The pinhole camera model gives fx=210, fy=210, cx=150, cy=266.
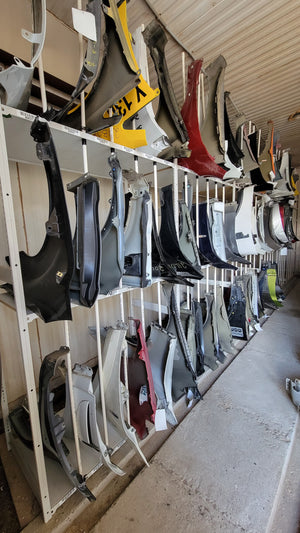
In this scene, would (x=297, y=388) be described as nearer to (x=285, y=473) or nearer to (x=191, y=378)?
(x=285, y=473)

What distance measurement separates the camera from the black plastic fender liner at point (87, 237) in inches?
32.4

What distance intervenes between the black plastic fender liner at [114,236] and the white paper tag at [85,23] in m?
0.41

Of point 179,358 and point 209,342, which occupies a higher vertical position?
point 179,358

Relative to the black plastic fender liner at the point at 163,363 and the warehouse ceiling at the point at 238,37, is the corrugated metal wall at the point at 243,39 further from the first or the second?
the black plastic fender liner at the point at 163,363

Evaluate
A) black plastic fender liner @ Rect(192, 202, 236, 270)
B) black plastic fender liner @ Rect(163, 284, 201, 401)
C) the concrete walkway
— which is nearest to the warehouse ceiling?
black plastic fender liner @ Rect(192, 202, 236, 270)

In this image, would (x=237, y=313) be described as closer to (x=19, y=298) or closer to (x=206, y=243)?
(x=206, y=243)

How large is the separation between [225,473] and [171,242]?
148 cm

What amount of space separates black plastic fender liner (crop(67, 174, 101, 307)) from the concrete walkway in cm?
116

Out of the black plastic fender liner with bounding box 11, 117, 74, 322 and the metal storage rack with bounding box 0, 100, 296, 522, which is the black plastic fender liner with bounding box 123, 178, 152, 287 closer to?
the metal storage rack with bounding box 0, 100, 296, 522

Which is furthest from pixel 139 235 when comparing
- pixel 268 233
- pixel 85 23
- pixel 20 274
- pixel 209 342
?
pixel 268 233

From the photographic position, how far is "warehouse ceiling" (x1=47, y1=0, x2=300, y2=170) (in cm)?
165

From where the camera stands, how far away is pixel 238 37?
1917 millimetres

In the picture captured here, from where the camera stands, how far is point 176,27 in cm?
180

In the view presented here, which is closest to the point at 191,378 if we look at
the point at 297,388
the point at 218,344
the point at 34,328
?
the point at 218,344
